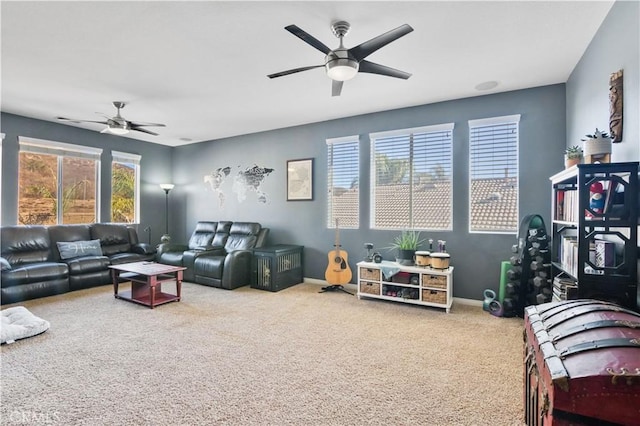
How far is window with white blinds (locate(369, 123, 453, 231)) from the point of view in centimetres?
427

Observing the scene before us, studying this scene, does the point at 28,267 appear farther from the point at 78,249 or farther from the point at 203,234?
the point at 203,234

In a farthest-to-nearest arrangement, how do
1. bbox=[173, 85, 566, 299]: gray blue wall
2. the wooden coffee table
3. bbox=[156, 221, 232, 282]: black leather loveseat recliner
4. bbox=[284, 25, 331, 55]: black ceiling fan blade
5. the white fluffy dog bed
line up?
1. bbox=[156, 221, 232, 282]: black leather loveseat recliner
2. the wooden coffee table
3. bbox=[173, 85, 566, 299]: gray blue wall
4. the white fluffy dog bed
5. bbox=[284, 25, 331, 55]: black ceiling fan blade

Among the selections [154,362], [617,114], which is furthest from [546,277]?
[154,362]

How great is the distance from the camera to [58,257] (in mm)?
4988

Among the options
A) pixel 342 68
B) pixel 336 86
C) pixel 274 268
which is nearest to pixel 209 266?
pixel 274 268

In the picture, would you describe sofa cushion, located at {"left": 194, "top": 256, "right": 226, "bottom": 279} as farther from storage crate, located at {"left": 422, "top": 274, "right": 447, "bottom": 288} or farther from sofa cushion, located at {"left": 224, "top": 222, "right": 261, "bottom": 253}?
storage crate, located at {"left": 422, "top": 274, "right": 447, "bottom": 288}

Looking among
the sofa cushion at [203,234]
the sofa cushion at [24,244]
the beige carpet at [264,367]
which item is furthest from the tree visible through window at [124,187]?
the beige carpet at [264,367]

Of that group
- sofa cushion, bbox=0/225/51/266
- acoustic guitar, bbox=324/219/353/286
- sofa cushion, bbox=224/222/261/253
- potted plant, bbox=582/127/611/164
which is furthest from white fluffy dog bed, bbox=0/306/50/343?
potted plant, bbox=582/127/611/164

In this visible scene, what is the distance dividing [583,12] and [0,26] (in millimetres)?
4491

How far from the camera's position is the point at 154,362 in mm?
2459

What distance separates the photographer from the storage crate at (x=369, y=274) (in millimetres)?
4191

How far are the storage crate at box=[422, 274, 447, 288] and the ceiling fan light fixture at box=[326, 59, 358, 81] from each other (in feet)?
8.37

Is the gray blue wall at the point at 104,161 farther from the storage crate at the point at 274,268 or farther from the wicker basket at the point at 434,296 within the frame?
the wicker basket at the point at 434,296

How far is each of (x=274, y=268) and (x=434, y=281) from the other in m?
2.28
